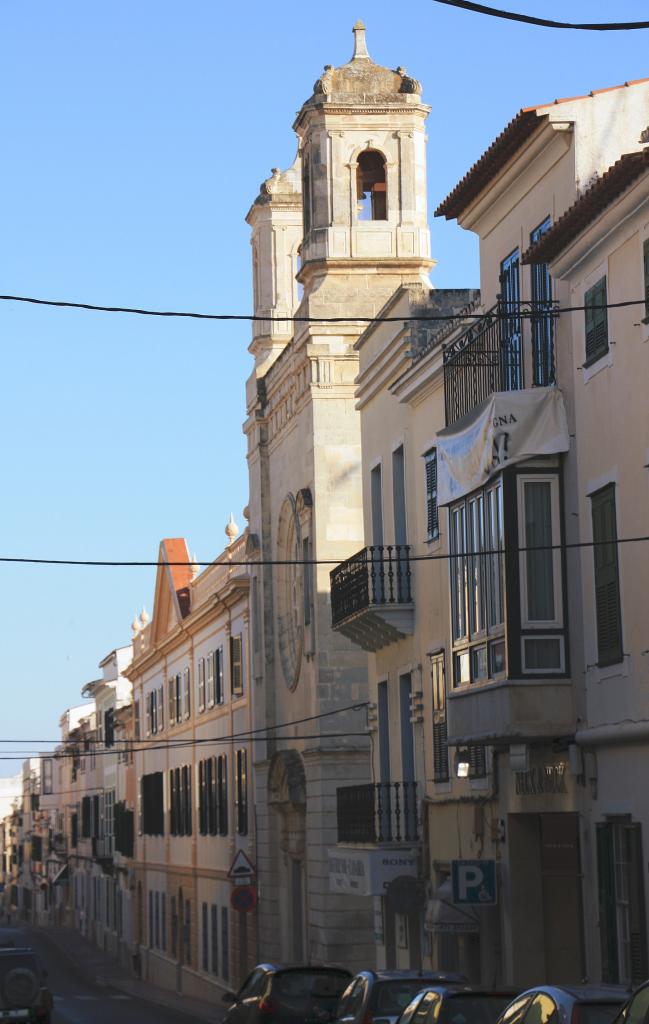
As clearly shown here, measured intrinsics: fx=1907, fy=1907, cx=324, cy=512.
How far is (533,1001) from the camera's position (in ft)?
42.7

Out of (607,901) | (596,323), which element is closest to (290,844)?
(607,901)

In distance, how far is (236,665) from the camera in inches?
1929

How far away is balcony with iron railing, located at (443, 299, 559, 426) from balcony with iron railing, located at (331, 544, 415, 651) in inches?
183

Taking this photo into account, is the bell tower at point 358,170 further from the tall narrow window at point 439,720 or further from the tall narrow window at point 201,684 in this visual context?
the tall narrow window at point 201,684


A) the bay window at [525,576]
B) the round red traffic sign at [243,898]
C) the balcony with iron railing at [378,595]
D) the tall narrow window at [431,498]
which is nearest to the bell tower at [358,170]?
the balcony with iron railing at [378,595]

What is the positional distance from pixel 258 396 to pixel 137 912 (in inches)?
1337

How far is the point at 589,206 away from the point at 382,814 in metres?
13.6

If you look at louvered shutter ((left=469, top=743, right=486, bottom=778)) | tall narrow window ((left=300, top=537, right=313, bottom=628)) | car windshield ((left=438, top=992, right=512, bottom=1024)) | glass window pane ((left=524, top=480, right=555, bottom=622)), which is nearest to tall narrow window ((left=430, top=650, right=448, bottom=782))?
louvered shutter ((left=469, top=743, right=486, bottom=778))

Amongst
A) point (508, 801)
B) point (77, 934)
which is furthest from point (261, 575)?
point (77, 934)

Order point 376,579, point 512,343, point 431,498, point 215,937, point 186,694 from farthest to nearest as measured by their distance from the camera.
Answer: point 186,694 → point 215,937 → point 376,579 → point 431,498 → point 512,343

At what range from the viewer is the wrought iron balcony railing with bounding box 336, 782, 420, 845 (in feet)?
98.8

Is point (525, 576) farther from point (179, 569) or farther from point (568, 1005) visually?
point (179, 569)

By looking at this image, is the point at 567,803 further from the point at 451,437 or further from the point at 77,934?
the point at 77,934

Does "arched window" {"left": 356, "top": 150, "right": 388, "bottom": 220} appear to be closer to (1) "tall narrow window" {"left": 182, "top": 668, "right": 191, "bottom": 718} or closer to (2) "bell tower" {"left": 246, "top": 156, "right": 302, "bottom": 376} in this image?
(2) "bell tower" {"left": 246, "top": 156, "right": 302, "bottom": 376}
